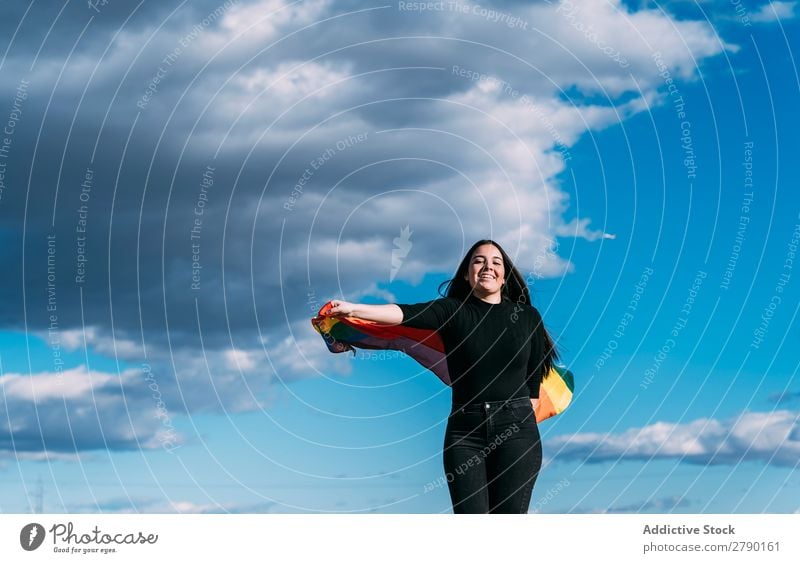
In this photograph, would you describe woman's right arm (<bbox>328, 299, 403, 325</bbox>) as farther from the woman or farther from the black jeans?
the black jeans

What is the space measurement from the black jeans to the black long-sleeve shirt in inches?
8.8

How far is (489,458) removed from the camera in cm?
1375

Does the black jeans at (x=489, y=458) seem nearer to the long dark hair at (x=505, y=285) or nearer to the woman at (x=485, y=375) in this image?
the woman at (x=485, y=375)

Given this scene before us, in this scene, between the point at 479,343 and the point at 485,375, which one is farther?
the point at 479,343

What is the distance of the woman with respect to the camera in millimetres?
13641

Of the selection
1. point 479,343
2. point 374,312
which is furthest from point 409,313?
point 479,343

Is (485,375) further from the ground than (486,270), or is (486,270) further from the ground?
(486,270)

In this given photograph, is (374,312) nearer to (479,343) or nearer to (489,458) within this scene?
(479,343)

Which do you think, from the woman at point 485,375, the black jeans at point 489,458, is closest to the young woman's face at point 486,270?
the woman at point 485,375

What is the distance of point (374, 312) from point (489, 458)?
2.55 m
